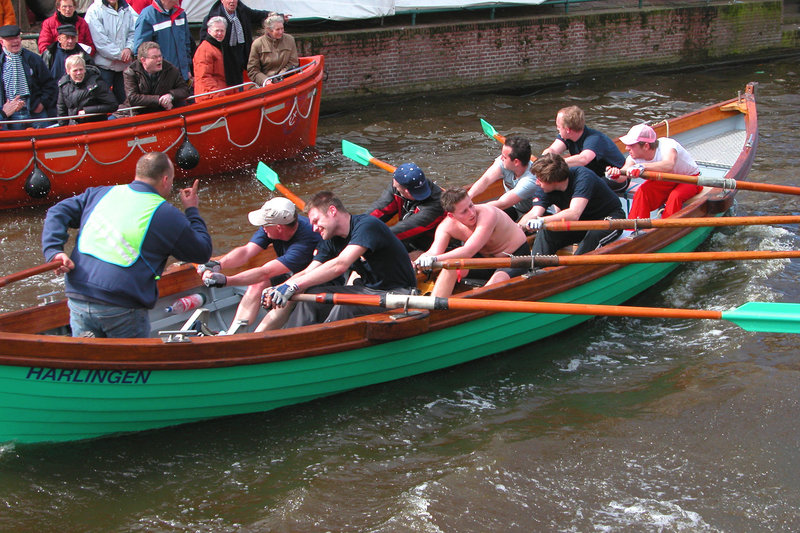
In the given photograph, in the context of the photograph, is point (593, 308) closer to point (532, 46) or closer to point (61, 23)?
point (61, 23)

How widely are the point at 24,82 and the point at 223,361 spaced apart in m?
6.15

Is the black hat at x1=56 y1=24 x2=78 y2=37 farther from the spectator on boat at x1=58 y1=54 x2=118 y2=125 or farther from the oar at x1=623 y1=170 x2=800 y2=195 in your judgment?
the oar at x1=623 y1=170 x2=800 y2=195

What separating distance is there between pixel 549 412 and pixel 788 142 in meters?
8.13

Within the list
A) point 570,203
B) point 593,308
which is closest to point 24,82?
point 570,203

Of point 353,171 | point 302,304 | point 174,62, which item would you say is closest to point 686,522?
point 302,304

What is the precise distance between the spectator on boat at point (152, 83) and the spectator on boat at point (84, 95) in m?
0.22

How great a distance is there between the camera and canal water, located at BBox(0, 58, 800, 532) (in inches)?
205

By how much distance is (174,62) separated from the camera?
1115 centimetres

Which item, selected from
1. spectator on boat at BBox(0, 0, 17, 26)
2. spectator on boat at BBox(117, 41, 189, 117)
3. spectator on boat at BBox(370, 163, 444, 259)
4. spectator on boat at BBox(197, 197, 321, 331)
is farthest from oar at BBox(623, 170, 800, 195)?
spectator on boat at BBox(0, 0, 17, 26)

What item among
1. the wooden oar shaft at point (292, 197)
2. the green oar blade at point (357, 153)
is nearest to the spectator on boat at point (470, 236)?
the wooden oar shaft at point (292, 197)

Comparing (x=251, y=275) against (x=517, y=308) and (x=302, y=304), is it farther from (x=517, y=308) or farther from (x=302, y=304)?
(x=517, y=308)

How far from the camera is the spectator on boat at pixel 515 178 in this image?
776 centimetres

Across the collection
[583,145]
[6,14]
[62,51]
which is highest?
[6,14]

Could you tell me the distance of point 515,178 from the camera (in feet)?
27.1
